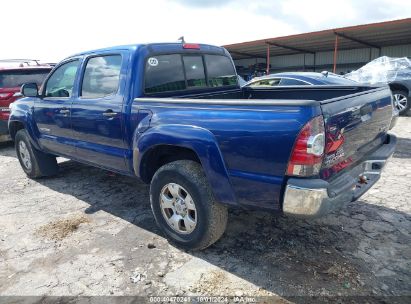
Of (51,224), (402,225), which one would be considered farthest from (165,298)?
(402,225)

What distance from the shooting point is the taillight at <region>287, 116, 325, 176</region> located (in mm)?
2197

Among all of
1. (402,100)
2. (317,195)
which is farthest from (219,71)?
(402,100)

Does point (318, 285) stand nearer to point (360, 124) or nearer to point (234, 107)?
point (360, 124)

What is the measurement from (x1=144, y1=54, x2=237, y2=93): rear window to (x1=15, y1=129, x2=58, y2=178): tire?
109 inches

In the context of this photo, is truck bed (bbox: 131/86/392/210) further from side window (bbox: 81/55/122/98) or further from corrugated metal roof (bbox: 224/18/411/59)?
corrugated metal roof (bbox: 224/18/411/59)

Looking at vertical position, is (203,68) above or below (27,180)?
above

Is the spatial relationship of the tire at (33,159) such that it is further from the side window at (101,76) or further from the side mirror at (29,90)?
the side window at (101,76)

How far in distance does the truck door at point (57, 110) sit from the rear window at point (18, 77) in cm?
320

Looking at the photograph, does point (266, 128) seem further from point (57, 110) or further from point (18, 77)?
point (18, 77)

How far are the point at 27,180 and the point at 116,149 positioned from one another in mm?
2774

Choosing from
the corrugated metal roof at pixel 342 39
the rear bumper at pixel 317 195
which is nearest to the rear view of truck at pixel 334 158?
the rear bumper at pixel 317 195

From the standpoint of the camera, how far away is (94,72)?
Answer: 12.6 ft

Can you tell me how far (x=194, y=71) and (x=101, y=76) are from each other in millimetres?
1038

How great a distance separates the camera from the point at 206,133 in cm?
265
